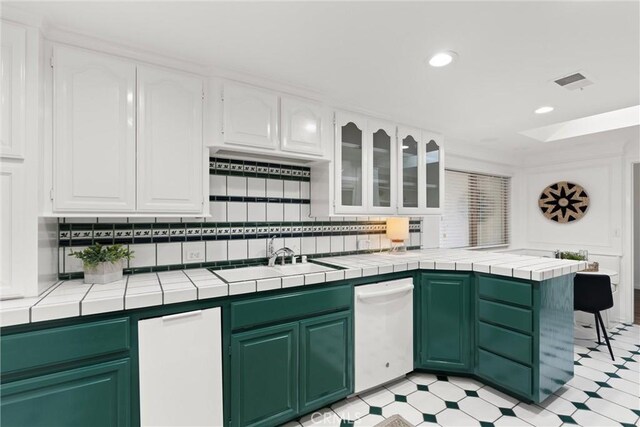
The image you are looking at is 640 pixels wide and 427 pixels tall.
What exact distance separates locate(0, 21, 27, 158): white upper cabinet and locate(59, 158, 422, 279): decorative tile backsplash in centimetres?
55

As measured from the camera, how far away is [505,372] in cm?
216

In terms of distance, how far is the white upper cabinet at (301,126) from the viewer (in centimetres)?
216

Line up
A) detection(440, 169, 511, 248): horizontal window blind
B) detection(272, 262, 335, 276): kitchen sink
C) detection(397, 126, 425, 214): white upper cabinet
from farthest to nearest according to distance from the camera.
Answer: detection(440, 169, 511, 248): horizontal window blind < detection(397, 126, 425, 214): white upper cabinet < detection(272, 262, 335, 276): kitchen sink

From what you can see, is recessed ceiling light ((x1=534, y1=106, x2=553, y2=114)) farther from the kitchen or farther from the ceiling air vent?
the ceiling air vent

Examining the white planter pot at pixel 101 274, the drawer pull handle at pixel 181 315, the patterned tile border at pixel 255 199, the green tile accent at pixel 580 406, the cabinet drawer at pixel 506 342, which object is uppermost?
the patterned tile border at pixel 255 199

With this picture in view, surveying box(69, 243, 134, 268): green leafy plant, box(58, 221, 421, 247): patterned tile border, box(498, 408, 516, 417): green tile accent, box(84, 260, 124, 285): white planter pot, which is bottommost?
box(498, 408, 516, 417): green tile accent

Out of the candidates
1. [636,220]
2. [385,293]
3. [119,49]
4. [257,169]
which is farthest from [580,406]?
[636,220]

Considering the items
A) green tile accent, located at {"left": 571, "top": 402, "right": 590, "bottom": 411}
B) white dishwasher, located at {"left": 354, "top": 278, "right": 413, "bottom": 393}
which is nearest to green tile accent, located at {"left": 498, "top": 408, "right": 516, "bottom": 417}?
green tile accent, located at {"left": 571, "top": 402, "right": 590, "bottom": 411}

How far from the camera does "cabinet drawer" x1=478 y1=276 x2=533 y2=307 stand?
2037mm

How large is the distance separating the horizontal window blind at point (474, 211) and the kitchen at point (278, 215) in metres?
0.84

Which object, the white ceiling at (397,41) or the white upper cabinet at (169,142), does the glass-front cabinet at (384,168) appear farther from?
the white upper cabinet at (169,142)

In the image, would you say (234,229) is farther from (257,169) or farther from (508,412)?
(508,412)

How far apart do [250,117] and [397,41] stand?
0.99 meters

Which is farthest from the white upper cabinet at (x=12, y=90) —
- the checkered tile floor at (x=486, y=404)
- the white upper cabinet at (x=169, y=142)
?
the checkered tile floor at (x=486, y=404)
